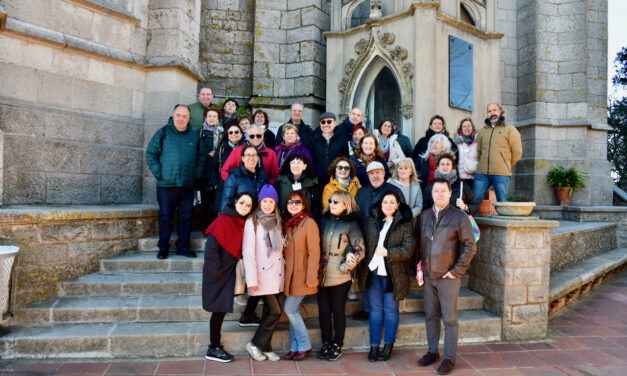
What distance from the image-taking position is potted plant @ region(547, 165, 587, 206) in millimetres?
8188

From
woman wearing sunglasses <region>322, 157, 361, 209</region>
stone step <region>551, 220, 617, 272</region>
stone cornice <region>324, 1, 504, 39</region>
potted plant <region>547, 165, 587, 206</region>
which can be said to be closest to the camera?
woman wearing sunglasses <region>322, 157, 361, 209</region>

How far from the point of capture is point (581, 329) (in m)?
4.54

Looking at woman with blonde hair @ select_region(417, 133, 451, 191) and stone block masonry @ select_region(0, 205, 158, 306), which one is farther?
woman with blonde hair @ select_region(417, 133, 451, 191)

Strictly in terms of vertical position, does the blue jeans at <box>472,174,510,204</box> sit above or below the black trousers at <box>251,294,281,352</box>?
above

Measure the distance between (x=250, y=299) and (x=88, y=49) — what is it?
13.5 feet

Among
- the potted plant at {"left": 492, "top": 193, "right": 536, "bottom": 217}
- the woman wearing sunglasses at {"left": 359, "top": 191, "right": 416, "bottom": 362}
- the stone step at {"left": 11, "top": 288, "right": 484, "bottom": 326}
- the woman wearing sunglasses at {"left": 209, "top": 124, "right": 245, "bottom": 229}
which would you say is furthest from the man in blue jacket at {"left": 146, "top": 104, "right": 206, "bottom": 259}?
the potted plant at {"left": 492, "top": 193, "right": 536, "bottom": 217}

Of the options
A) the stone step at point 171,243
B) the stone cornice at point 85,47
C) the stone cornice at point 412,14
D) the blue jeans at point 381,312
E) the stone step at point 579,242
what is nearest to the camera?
the blue jeans at point 381,312

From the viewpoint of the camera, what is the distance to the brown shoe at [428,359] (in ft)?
11.5

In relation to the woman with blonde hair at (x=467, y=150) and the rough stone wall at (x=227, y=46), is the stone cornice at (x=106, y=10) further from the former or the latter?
the woman with blonde hair at (x=467, y=150)

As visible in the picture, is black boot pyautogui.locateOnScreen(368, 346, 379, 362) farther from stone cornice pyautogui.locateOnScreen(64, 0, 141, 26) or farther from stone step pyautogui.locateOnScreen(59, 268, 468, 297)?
stone cornice pyautogui.locateOnScreen(64, 0, 141, 26)

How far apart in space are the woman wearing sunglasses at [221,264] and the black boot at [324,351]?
787mm

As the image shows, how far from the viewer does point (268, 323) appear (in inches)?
138

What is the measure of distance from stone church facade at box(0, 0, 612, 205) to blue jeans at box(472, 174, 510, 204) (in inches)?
63.0

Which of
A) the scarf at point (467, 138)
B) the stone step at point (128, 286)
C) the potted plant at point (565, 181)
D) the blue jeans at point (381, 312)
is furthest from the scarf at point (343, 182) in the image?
the potted plant at point (565, 181)
